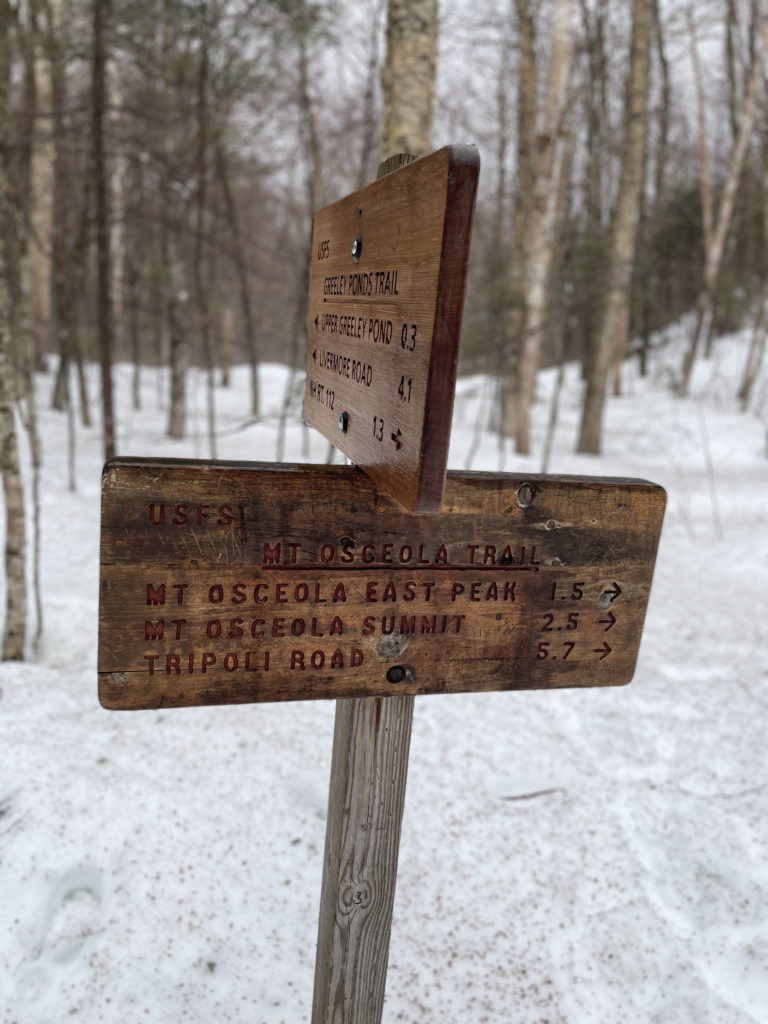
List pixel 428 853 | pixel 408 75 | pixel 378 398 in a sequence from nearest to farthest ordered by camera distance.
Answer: pixel 378 398
pixel 428 853
pixel 408 75

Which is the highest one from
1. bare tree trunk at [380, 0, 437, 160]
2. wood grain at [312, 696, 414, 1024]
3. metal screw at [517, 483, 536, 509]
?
bare tree trunk at [380, 0, 437, 160]

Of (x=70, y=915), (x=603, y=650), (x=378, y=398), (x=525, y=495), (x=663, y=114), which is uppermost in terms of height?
(x=663, y=114)

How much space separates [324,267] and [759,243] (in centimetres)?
1890

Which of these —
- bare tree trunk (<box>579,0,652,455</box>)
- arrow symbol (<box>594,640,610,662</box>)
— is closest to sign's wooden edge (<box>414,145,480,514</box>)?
arrow symbol (<box>594,640,610,662</box>)

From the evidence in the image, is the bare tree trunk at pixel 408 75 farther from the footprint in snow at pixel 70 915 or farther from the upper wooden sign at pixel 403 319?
the footprint in snow at pixel 70 915

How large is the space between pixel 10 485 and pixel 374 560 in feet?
8.83

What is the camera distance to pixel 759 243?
17.4 metres

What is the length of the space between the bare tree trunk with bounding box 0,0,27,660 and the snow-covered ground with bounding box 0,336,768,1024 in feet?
0.80

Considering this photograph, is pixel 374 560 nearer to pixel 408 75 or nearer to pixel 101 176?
pixel 408 75

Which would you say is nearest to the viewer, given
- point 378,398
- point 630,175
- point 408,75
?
point 378,398

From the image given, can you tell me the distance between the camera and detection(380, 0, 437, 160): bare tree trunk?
13.9 ft

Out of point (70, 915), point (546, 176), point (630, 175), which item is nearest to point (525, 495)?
point (70, 915)

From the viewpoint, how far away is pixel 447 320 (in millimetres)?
901

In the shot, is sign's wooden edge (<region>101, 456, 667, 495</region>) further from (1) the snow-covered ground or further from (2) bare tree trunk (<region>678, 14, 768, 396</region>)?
(2) bare tree trunk (<region>678, 14, 768, 396</region>)
